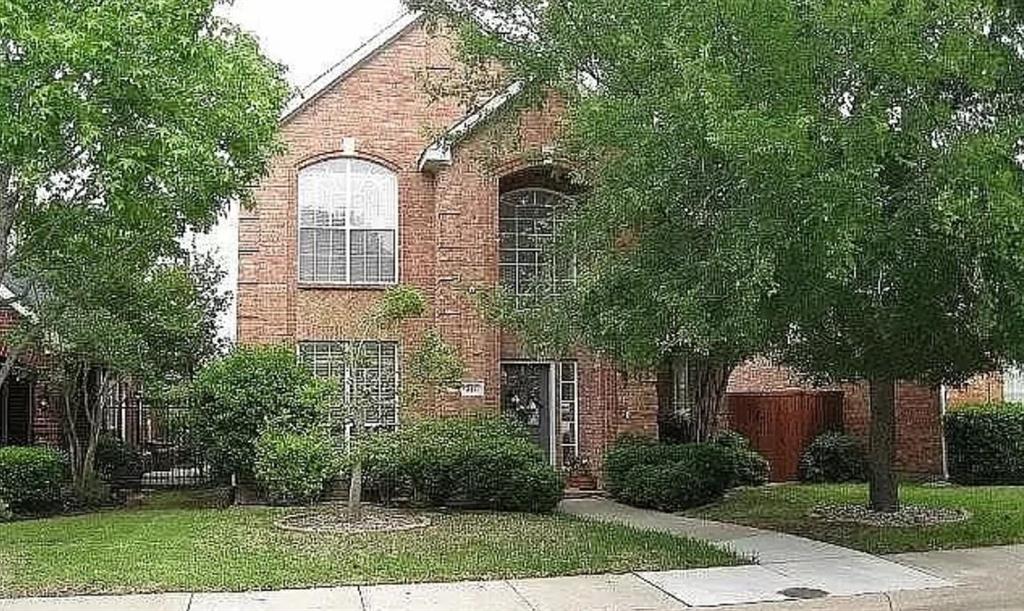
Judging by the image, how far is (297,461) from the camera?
16016 millimetres

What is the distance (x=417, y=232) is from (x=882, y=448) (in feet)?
28.4

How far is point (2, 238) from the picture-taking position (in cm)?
1343

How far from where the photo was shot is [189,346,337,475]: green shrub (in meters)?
17.9

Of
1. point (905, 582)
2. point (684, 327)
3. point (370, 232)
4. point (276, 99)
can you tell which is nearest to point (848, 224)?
point (684, 327)

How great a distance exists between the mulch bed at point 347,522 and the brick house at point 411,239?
2612 millimetres

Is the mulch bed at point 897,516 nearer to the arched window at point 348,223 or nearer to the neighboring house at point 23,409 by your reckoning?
the arched window at point 348,223

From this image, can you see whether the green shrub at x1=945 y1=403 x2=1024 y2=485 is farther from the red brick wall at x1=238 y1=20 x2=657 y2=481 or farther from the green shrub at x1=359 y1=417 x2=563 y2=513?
the green shrub at x1=359 y1=417 x2=563 y2=513

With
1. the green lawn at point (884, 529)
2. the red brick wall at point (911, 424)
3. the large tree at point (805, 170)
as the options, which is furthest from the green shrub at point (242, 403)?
the red brick wall at point (911, 424)

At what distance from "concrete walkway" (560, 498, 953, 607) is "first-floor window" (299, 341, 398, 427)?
5058 mm

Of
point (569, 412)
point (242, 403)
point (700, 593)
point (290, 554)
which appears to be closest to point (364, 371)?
point (242, 403)

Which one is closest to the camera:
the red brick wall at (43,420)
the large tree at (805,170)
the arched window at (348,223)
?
the large tree at (805,170)

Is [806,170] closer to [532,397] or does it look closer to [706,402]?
[706,402]

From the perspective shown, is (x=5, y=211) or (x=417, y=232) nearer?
(x=5, y=211)

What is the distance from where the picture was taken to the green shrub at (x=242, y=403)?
17906 mm
